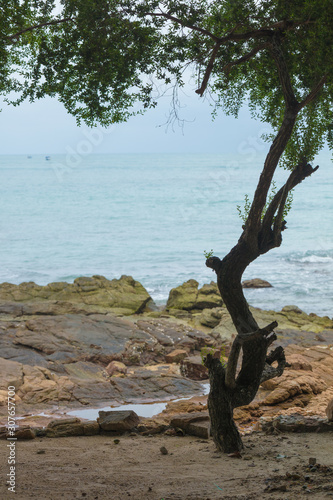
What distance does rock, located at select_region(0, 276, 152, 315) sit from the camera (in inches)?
793

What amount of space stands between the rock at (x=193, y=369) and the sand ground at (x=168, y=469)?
14.7 ft

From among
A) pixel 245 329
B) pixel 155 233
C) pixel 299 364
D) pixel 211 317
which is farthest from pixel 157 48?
pixel 155 233

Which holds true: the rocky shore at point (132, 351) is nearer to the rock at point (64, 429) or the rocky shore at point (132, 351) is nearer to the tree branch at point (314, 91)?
the rock at point (64, 429)

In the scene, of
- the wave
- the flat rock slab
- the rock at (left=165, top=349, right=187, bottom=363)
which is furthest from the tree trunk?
the wave

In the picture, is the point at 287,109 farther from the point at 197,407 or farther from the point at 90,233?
the point at 90,233

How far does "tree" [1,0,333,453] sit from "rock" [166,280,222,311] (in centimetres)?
1196

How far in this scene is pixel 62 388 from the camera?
11617mm

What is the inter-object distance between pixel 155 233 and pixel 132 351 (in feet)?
131

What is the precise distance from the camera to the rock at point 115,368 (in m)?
13.2

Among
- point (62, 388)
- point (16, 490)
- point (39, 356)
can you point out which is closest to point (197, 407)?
point (62, 388)

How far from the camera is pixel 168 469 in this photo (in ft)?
23.2

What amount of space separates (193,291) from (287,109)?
14563 millimetres

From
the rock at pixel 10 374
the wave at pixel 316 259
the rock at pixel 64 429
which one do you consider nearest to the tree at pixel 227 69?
the rock at pixel 64 429

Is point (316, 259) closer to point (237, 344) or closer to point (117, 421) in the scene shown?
point (117, 421)
